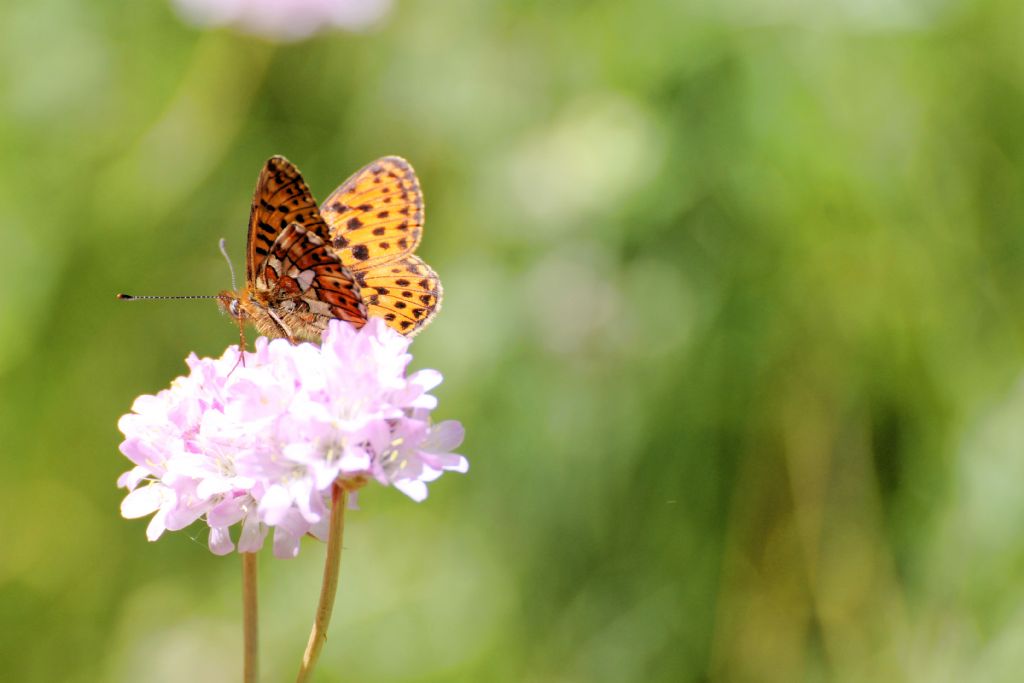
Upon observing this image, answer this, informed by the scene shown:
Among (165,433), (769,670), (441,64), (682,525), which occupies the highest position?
(441,64)

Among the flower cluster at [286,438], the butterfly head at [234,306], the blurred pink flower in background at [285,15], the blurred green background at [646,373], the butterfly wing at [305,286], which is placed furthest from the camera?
the blurred pink flower in background at [285,15]

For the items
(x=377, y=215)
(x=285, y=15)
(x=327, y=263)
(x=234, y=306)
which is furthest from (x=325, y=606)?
(x=285, y=15)

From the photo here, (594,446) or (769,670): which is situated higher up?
(594,446)

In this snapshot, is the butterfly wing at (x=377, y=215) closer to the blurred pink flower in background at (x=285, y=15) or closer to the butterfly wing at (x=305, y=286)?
the butterfly wing at (x=305, y=286)

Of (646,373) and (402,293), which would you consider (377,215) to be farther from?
(646,373)

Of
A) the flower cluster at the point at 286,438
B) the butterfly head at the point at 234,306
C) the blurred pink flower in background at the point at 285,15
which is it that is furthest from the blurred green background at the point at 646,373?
the flower cluster at the point at 286,438

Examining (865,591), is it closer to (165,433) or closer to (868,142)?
(868,142)

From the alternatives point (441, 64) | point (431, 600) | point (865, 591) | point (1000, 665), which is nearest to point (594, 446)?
point (431, 600)
